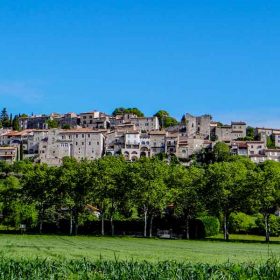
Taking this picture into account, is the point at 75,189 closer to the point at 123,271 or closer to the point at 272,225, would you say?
the point at 272,225

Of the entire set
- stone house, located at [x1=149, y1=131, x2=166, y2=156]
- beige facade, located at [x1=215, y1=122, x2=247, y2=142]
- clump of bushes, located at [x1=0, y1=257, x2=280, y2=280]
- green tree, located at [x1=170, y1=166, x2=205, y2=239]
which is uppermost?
beige facade, located at [x1=215, y1=122, x2=247, y2=142]

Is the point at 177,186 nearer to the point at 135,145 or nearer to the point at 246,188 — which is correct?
the point at 246,188

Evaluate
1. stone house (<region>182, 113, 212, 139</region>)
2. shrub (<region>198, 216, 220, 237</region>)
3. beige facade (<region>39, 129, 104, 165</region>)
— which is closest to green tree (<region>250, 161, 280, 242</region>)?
shrub (<region>198, 216, 220, 237</region>)

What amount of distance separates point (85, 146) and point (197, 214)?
101 metres

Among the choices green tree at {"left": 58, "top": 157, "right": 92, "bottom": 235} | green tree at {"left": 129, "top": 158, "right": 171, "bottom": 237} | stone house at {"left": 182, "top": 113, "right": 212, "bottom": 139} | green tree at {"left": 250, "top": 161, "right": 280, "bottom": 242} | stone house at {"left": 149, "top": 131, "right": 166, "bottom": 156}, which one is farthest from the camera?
Answer: stone house at {"left": 182, "top": 113, "right": 212, "bottom": 139}

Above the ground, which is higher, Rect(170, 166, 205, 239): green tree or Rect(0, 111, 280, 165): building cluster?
Rect(0, 111, 280, 165): building cluster

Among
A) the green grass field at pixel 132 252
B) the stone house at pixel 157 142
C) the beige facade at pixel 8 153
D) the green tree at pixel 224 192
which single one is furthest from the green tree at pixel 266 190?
the beige facade at pixel 8 153

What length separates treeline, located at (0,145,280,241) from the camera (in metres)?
61.6

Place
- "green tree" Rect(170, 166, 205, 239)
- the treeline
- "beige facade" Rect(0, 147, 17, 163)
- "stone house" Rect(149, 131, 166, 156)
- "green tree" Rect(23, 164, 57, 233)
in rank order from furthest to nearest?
"stone house" Rect(149, 131, 166, 156), "beige facade" Rect(0, 147, 17, 163), "green tree" Rect(23, 164, 57, 233), "green tree" Rect(170, 166, 205, 239), the treeline

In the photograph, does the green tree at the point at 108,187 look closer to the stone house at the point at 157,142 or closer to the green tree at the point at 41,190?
the green tree at the point at 41,190

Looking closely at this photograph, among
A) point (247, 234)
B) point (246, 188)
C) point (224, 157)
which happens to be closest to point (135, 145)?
point (224, 157)

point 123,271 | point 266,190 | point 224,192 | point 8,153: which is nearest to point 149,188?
point 224,192

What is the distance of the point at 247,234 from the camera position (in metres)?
77.7

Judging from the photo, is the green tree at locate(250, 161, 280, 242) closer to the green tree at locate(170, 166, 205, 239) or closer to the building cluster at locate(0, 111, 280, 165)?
the green tree at locate(170, 166, 205, 239)
